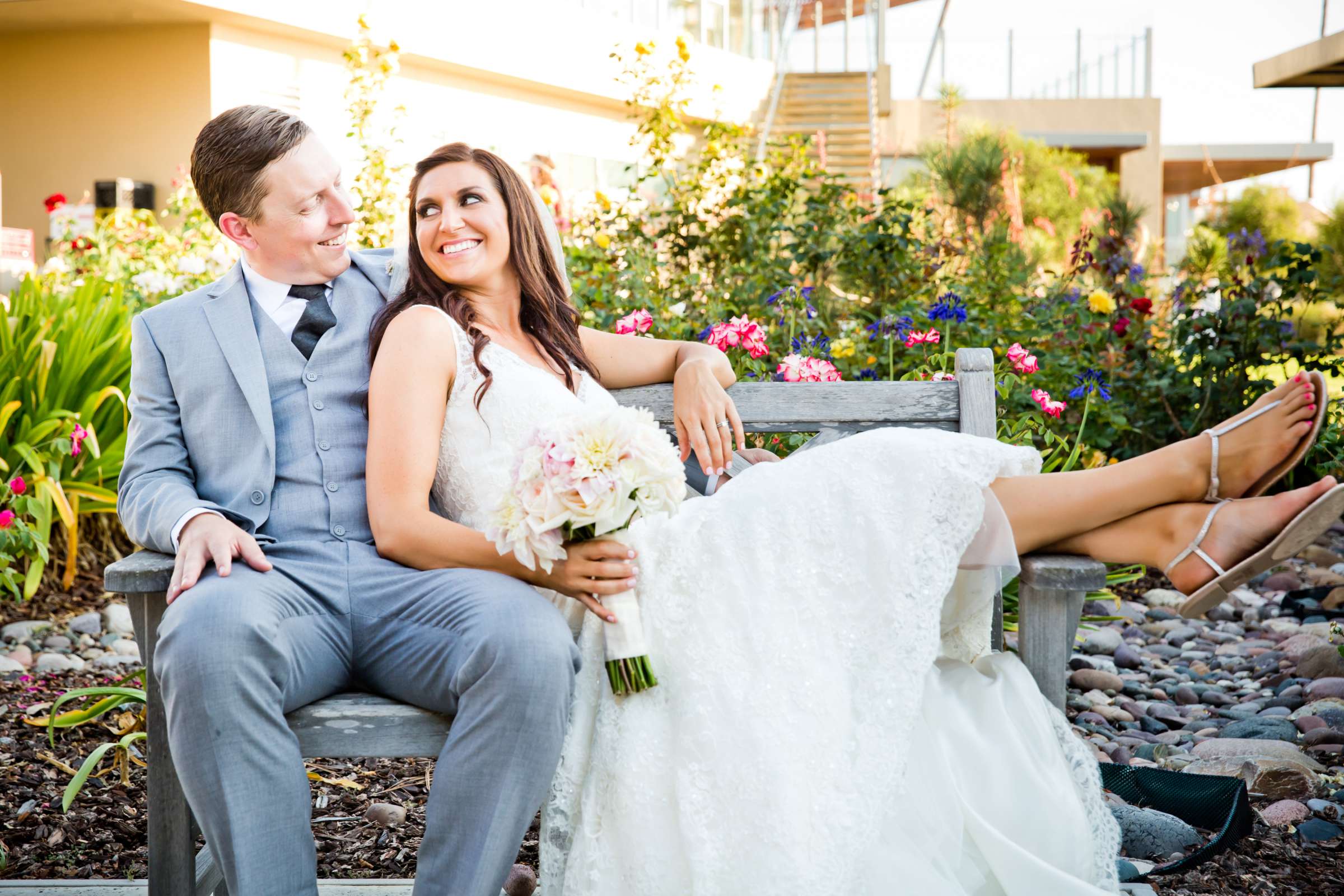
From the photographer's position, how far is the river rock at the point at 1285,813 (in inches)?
115

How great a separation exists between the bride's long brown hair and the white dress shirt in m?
0.18

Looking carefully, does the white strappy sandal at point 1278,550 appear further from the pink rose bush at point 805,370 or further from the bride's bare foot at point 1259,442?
the pink rose bush at point 805,370

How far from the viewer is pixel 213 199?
108 inches

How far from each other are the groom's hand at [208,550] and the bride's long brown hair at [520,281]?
2.14 ft

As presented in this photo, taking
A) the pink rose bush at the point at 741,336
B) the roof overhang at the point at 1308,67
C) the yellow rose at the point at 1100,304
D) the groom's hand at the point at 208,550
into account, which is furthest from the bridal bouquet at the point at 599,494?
Result: the roof overhang at the point at 1308,67

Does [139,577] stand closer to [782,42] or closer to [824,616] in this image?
[824,616]

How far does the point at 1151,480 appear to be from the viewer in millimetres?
2463

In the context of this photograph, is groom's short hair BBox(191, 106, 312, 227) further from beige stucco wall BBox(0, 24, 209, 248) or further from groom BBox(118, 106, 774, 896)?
beige stucco wall BBox(0, 24, 209, 248)

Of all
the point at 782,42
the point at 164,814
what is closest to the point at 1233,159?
the point at 782,42

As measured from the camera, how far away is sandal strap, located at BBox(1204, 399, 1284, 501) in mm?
2432

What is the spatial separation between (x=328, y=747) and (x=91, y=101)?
12393 mm

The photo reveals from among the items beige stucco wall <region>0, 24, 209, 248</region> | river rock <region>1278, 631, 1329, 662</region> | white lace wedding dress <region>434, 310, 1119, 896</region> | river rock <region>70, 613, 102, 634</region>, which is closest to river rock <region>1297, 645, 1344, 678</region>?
river rock <region>1278, 631, 1329, 662</region>

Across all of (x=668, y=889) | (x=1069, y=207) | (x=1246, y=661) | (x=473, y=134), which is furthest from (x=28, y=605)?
(x=1069, y=207)

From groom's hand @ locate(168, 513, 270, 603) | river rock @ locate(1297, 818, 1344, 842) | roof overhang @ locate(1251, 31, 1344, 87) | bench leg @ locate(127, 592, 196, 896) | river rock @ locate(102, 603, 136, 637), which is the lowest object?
river rock @ locate(1297, 818, 1344, 842)
